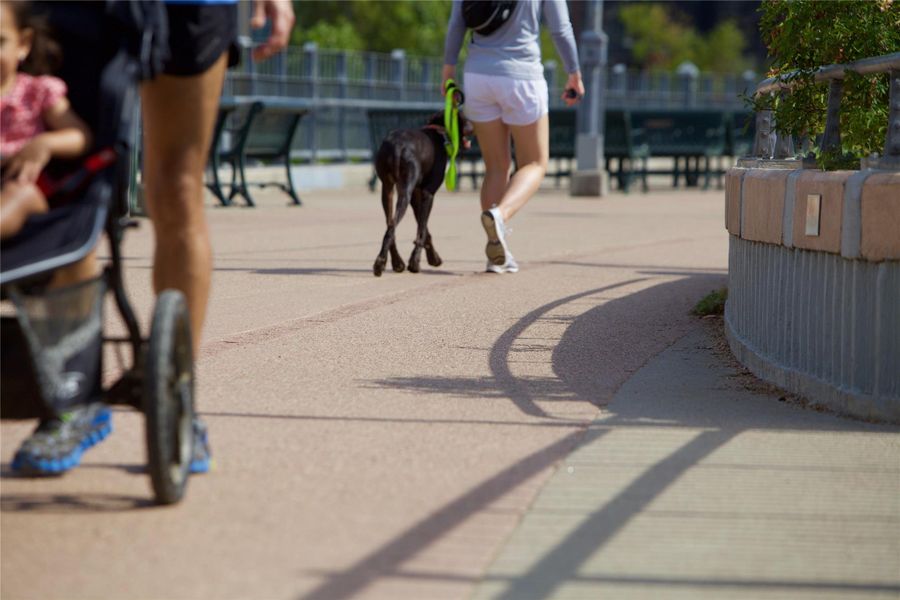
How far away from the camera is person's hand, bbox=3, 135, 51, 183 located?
3469 mm

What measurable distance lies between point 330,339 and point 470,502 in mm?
2700

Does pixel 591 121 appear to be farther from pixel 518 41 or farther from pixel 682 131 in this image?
pixel 518 41

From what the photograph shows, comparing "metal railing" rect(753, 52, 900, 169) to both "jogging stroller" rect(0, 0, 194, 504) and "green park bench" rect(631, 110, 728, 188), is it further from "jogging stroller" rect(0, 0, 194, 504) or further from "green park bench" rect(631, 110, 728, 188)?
"green park bench" rect(631, 110, 728, 188)

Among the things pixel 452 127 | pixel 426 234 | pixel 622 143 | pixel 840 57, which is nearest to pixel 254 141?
pixel 622 143

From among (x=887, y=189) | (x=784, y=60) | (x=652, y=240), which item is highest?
(x=784, y=60)

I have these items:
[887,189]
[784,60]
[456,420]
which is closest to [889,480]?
[887,189]

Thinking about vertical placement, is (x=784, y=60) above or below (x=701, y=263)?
above

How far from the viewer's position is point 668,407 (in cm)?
516

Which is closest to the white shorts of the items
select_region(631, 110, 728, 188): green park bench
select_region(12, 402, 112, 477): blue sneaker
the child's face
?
select_region(12, 402, 112, 477): blue sneaker

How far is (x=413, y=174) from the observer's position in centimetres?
958

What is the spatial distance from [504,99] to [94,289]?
587cm

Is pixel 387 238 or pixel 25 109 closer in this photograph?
pixel 25 109

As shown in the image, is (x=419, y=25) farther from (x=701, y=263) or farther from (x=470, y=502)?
(x=470, y=502)

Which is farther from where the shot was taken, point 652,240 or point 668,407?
point 652,240
